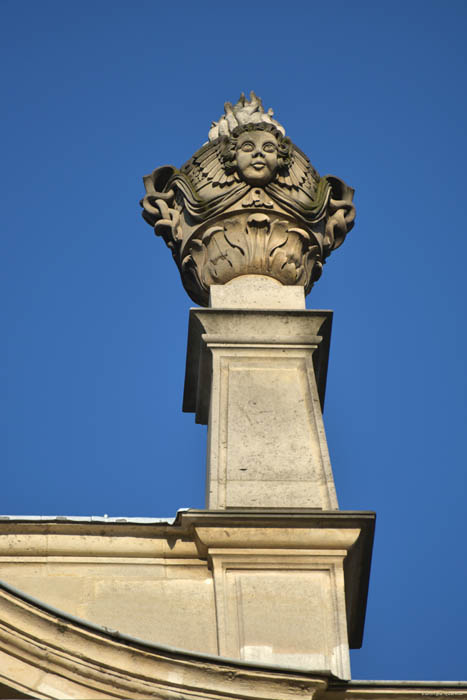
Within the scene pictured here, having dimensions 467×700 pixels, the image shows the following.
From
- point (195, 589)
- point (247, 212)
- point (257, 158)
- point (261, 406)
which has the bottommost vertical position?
point (195, 589)

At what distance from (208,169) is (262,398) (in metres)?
2.76

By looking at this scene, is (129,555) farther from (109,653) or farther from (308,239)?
(308,239)

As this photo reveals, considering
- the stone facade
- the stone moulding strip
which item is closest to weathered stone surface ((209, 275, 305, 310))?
the stone facade

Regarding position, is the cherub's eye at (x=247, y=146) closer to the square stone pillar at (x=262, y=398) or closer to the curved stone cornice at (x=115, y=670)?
the square stone pillar at (x=262, y=398)

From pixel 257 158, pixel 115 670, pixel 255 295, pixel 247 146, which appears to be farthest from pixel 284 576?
pixel 247 146

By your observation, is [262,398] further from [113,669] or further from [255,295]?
[113,669]

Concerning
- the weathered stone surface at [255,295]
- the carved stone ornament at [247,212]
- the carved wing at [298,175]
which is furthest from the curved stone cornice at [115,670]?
the carved wing at [298,175]

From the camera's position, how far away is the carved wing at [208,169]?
1633 centimetres

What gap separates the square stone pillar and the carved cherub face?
1.00m

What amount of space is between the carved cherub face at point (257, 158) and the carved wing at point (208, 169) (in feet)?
0.47

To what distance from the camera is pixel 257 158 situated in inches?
642

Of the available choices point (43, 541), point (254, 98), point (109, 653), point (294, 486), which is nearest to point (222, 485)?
point (294, 486)

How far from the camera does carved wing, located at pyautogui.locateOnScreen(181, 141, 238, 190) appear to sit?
53.6ft

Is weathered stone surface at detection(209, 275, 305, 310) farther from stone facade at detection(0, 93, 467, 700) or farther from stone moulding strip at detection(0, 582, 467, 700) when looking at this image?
stone moulding strip at detection(0, 582, 467, 700)
